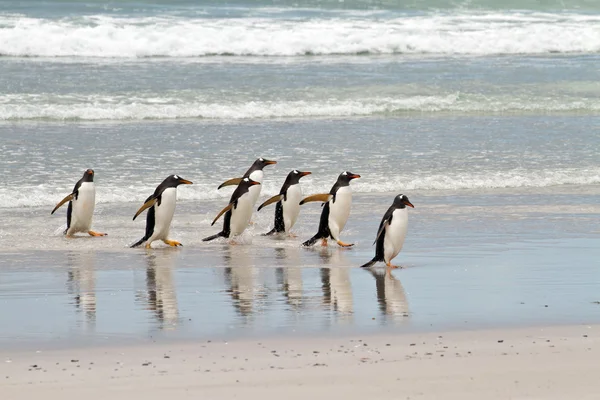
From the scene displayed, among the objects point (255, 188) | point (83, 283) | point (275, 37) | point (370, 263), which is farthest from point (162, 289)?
point (275, 37)

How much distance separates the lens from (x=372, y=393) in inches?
173

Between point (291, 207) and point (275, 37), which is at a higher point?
point (275, 37)

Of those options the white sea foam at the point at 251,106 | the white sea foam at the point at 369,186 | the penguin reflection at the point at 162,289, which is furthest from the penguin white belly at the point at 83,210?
the white sea foam at the point at 251,106

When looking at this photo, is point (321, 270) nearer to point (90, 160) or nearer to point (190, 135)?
point (90, 160)

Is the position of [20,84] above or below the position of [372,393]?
above

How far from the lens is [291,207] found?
892 centimetres

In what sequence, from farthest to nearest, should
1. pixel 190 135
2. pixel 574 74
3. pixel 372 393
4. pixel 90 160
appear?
pixel 574 74 → pixel 190 135 → pixel 90 160 → pixel 372 393

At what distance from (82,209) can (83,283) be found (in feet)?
6.44

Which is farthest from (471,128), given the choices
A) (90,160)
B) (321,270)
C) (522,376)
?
(522,376)

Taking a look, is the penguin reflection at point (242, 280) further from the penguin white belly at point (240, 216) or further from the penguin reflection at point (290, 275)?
the penguin white belly at point (240, 216)

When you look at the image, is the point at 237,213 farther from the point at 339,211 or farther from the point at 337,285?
the point at 337,285

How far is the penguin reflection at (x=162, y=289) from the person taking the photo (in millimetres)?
5759

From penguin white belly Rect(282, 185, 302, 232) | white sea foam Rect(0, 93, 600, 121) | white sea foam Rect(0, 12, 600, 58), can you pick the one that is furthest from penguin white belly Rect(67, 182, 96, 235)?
white sea foam Rect(0, 12, 600, 58)

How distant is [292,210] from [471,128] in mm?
6459
